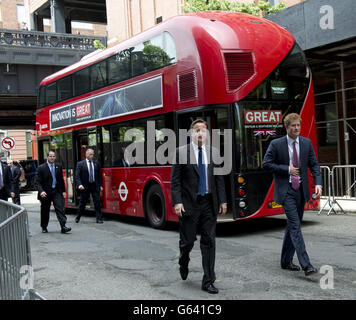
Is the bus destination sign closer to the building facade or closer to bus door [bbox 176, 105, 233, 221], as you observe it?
bus door [bbox 176, 105, 233, 221]

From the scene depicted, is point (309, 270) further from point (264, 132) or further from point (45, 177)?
point (45, 177)

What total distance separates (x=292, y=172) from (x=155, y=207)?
17.9 ft

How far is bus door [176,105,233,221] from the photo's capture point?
28.9ft

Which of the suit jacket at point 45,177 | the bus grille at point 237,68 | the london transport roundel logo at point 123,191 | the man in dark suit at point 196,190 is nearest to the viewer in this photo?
the man in dark suit at point 196,190

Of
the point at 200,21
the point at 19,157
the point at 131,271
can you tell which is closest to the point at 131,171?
the point at 200,21

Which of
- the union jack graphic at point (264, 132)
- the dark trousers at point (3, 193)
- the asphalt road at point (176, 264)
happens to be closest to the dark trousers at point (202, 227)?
the asphalt road at point (176, 264)

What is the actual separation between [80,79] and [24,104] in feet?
65.6

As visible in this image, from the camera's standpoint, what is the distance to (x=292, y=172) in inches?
232

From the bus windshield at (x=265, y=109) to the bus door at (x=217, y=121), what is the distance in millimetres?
244

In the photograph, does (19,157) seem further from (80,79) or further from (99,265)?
(99,265)

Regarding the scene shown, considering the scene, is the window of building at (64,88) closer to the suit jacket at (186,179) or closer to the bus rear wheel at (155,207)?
the bus rear wheel at (155,207)

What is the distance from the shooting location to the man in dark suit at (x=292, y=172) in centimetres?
591

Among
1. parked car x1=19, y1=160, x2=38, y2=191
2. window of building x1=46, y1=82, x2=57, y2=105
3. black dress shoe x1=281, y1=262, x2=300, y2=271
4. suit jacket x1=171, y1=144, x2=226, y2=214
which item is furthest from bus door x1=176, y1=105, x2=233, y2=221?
parked car x1=19, y1=160, x2=38, y2=191

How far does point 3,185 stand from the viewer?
11852mm
